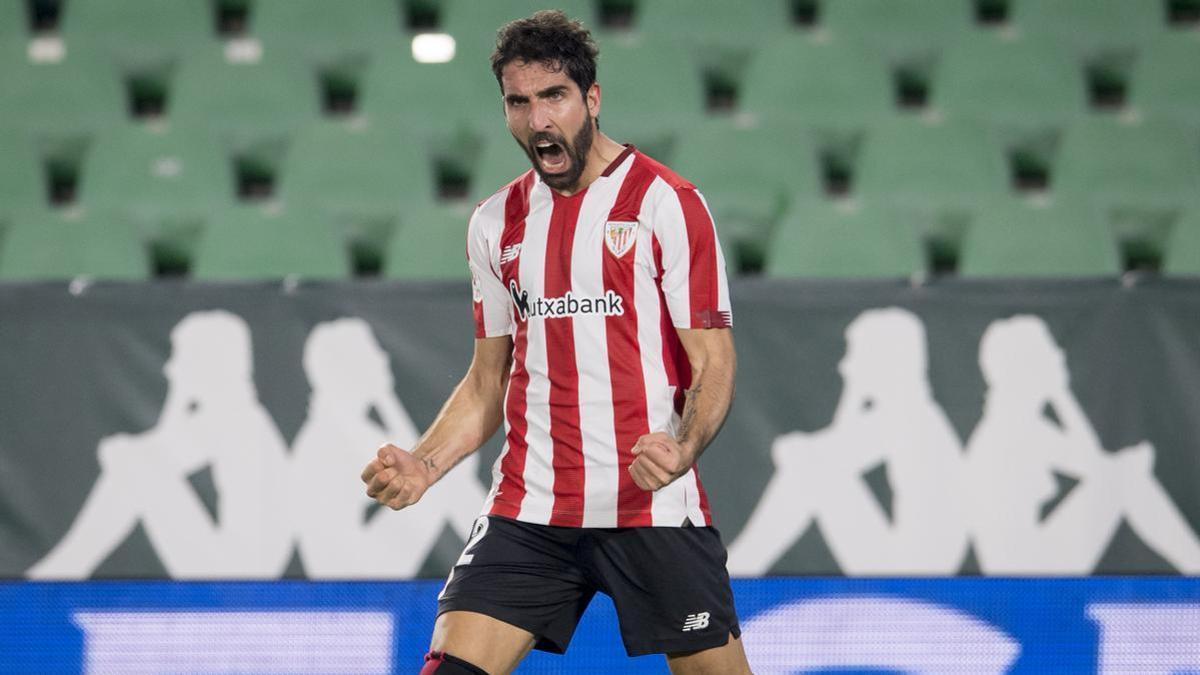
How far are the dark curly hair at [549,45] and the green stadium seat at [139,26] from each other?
3.45m

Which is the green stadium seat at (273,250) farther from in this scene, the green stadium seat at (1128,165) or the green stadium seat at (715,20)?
the green stadium seat at (1128,165)

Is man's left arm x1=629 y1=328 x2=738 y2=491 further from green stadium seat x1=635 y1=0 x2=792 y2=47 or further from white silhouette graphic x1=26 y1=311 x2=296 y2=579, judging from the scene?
green stadium seat x1=635 y1=0 x2=792 y2=47

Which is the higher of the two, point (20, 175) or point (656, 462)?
point (20, 175)

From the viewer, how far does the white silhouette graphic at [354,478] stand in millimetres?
3855

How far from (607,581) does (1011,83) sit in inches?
140

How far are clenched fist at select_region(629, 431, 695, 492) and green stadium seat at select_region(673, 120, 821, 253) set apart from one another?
9.25 feet

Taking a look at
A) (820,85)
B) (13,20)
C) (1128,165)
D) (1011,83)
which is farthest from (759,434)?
(13,20)

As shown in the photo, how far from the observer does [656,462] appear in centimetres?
210

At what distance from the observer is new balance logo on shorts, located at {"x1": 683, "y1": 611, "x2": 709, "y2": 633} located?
2.41m

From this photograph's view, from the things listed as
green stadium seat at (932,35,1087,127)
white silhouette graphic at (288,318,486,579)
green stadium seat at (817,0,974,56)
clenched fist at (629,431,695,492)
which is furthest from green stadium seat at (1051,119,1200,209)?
clenched fist at (629,431,695,492)

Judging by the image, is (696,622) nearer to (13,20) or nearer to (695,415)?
(695,415)

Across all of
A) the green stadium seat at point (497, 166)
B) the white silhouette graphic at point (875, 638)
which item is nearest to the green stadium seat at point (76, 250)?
the green stadium seat at point (497, 166)

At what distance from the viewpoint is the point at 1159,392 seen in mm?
3875

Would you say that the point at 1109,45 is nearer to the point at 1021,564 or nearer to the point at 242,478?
the point at 1021,564
